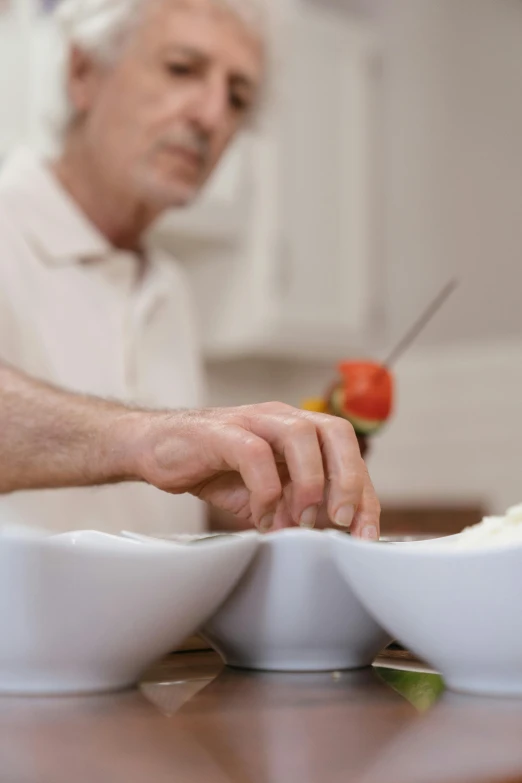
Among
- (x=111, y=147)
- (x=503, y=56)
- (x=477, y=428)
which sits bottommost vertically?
(x=477, y=428)

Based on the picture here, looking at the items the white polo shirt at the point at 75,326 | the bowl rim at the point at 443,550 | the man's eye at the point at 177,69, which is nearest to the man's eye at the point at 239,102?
the man's eye at the point at 177,69

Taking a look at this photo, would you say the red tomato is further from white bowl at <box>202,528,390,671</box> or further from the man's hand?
white bowl at <box>202,528,390,671</box>

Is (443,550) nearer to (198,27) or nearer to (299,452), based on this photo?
(299,452)

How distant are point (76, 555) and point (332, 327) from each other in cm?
240

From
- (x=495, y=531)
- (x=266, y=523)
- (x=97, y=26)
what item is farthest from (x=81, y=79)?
(x=495, y=531)

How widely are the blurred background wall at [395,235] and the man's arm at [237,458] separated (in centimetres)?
170

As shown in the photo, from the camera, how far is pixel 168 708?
1.68ft

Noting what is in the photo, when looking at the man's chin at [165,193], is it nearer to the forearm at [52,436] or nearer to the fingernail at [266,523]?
the forearm at [52,436]

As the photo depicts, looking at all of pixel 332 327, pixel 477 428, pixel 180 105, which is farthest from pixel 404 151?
pixel 180 105

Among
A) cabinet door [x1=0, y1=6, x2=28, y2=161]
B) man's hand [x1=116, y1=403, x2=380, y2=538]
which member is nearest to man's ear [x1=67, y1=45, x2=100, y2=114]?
cabinet door [x1=0, y1=6, x2=28, y2=161]

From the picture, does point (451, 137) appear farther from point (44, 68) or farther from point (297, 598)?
point (297, 598)

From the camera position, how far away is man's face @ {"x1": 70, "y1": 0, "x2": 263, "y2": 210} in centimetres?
174

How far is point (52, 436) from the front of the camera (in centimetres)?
94

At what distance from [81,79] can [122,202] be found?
28cm
